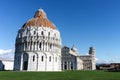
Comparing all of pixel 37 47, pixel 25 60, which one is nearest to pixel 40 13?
pixel 37 47

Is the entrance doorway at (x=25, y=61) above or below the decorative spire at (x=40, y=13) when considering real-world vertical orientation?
below

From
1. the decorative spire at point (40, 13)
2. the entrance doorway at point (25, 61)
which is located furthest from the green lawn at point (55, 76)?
the decorative spire at point (40, 13)

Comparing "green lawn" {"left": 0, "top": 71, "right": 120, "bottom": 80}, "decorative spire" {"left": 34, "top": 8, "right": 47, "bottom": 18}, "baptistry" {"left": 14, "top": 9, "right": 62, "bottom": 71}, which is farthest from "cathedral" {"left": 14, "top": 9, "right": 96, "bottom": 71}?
"green lawn" {"left": 0, "top": 71, "right": 120, "bottom": 80}

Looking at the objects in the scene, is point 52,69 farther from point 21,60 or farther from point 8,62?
point 8,62

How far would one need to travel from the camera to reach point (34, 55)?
74.7m

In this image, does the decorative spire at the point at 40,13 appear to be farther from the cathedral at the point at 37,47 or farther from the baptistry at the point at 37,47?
the baptistry at the point at 37,47

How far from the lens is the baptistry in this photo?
74812 mm

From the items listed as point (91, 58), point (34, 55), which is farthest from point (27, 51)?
point (91, 58)

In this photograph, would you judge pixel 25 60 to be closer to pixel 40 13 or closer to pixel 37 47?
pixel 37 47

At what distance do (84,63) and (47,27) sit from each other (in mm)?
61067

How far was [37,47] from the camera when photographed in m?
75.0

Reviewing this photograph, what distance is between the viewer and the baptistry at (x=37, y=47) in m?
74.8

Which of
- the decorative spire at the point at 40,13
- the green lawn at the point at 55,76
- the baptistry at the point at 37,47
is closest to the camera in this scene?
the green lawn at the point at 55,76

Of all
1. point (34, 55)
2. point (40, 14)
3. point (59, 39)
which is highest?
point (40, 14)
